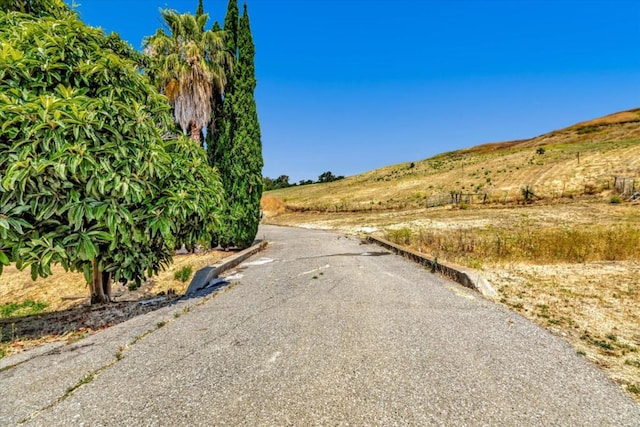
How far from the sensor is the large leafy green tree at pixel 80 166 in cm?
413

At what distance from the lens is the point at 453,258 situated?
936cm

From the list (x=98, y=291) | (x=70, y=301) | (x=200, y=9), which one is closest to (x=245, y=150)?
(x=200, y=9)

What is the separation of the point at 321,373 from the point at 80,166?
3.99m

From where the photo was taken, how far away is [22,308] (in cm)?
901

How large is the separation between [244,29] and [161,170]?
11840mm

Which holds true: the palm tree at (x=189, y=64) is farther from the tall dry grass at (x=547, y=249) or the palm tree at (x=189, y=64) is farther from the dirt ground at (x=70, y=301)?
the tall dry grass at (x=547, y=249)

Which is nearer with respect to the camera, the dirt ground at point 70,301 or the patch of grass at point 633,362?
the patch of grass at point 633,362

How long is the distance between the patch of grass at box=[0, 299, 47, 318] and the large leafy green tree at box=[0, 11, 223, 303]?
18.6 ft

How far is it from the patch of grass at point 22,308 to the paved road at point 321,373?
5.84 metres

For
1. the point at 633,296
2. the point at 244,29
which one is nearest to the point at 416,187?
the point at 244,29

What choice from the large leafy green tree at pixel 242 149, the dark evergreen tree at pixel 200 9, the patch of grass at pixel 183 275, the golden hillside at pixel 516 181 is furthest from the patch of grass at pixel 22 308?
the golden hillside at pixel 516 181

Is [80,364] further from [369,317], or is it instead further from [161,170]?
[369,317]

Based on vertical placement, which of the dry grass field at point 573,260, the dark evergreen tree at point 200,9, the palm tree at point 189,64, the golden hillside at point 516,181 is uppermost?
the dark evergreen tree at point 200,9

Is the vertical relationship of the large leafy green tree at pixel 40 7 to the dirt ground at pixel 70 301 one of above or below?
above
